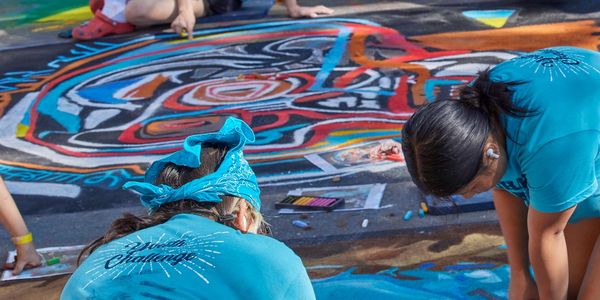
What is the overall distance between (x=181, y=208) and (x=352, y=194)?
8.16ft

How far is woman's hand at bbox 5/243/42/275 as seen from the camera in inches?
160

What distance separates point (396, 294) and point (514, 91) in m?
1.26

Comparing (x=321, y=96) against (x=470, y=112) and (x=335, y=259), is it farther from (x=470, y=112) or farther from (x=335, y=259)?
(x=470, y=112)

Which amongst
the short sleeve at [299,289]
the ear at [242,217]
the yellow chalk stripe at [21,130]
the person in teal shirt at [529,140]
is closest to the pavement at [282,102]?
the yellow chalk stripe at [21,130]

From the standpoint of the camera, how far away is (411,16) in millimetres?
7898

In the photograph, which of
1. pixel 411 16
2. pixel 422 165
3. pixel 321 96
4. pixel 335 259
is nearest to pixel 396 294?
pixel 335 259

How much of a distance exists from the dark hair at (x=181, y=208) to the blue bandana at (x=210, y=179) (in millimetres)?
16

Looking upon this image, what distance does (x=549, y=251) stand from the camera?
262cm

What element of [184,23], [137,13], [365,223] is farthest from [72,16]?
[365,223]

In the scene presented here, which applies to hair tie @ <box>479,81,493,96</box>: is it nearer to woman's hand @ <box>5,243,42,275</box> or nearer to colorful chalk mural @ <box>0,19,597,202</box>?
colorful chalk mural @ <box>0,19,597,202</box>

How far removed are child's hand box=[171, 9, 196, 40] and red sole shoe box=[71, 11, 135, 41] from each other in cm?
70

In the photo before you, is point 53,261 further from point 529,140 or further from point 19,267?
point 529,140

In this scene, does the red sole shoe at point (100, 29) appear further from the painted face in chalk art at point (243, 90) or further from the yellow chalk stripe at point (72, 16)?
the yellow chalk stripe at point (72, 16)

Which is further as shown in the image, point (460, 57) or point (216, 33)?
point (216, 33)
